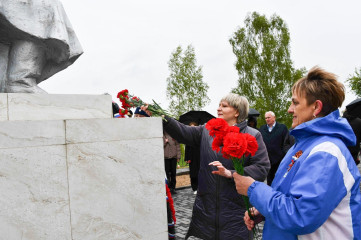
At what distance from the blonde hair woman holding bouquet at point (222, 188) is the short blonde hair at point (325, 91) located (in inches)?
46.9

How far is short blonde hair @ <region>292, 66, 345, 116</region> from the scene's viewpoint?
1587 millimetres

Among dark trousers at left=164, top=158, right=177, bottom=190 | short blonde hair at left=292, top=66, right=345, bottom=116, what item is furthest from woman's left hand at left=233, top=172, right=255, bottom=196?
dark trousers at left=164, top=158, right=177, bottom=190

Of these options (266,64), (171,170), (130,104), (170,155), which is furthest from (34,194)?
(266,64)

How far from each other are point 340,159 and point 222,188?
1359mm

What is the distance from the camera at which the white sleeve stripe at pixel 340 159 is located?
1389 mm

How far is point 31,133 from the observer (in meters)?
2.25

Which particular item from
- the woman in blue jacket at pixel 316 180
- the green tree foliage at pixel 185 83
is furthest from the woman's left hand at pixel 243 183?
the green tree foliage at pixel 185 83

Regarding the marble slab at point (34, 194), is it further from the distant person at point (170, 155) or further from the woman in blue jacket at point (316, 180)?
the distant person at point (170, 155)

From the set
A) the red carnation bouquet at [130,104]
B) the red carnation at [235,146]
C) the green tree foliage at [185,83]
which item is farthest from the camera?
the green tree foliage at [185,83]

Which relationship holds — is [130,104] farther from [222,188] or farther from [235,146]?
[235,146]

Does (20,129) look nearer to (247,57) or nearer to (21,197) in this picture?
(21,197)

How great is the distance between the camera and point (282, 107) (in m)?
32.9

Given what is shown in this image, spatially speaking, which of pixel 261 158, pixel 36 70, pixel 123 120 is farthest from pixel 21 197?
pixel 261 158

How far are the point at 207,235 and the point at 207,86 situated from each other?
22.1 m
